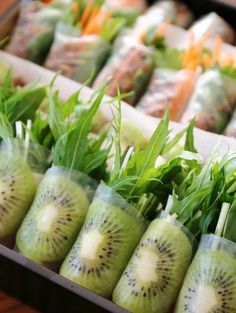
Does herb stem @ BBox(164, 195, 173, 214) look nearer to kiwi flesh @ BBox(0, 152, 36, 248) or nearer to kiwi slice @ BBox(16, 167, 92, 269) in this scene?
kiwi slice @ BBox(16, 167, 92, 269)

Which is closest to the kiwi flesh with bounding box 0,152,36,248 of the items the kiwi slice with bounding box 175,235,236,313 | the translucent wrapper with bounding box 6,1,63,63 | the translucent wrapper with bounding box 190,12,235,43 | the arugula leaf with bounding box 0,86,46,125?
the arugula leaf with bounding box 0,86,46,125

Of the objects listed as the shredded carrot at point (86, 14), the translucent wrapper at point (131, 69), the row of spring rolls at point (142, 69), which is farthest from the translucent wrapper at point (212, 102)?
the shredded carrot at point (86, 14)

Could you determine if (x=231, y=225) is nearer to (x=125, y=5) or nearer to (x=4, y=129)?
(x=4, y=129)

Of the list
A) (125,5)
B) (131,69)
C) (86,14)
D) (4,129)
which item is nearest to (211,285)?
(4,129)

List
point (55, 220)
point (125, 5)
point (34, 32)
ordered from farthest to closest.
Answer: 1. point (125, 5)
2. point (34, 32)
3. point (55, 220)

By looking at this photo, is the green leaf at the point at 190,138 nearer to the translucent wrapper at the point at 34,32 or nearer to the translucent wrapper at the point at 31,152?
the translucent wrapper at the point at 31,152
